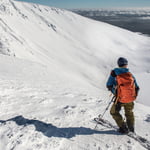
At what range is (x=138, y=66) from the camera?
5506cm

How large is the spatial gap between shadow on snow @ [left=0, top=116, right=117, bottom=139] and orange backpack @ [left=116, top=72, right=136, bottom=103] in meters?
1.04

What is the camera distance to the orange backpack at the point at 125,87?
463cm

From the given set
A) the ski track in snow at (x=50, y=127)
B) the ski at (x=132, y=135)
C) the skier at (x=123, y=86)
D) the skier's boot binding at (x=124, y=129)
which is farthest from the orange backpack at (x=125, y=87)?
the ski track in snow at (x=50, y=127)

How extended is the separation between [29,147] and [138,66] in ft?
178

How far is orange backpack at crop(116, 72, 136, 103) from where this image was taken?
15.2ft

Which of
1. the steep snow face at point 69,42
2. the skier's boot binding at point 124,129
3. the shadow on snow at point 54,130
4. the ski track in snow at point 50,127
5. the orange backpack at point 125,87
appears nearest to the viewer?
the ski track in snow at point 50,127

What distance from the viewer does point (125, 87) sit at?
4.65 metres

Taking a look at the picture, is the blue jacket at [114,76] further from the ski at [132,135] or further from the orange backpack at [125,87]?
the ski at [132,135]

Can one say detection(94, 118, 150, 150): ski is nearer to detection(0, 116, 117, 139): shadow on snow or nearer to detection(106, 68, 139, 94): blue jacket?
detection(0, 116, 117, 139): shadow on snow

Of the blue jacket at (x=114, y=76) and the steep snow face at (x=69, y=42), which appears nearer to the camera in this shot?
the blue jacket at (x=114, y=76)

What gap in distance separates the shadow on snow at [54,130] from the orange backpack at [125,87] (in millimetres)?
1040

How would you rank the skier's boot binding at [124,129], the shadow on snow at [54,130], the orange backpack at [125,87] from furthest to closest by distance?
the skier's boot binding at [124,129] → the shadow on snow at [54,130] → the orange backpack at [125,87]

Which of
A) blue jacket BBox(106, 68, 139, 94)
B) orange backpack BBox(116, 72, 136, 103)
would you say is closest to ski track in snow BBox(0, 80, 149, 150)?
orange backpack BBox(116, 72, 136, 103)

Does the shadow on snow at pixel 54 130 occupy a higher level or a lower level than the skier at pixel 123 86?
lower
